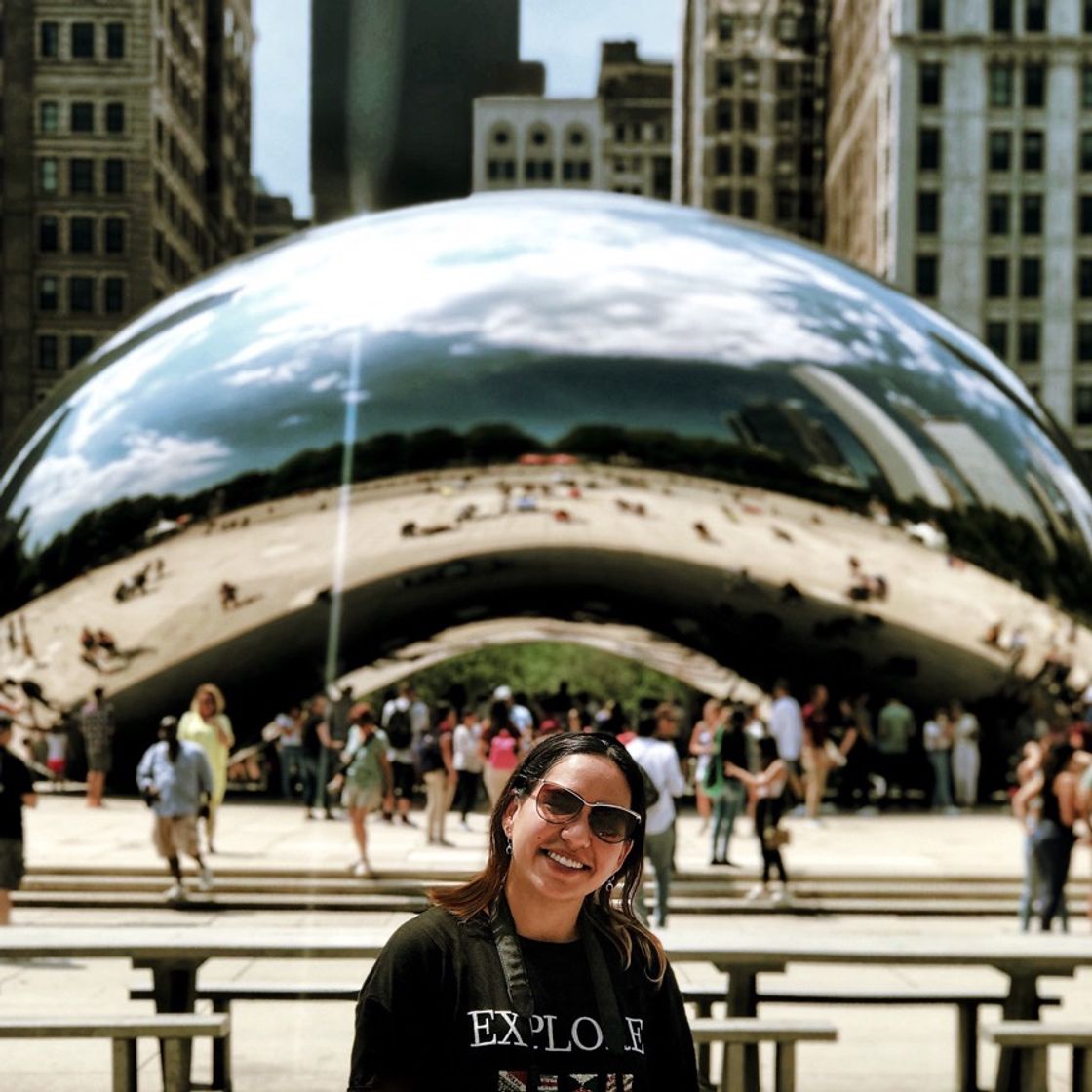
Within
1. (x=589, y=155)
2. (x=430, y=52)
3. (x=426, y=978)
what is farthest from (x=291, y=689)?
(x=589, y=155)

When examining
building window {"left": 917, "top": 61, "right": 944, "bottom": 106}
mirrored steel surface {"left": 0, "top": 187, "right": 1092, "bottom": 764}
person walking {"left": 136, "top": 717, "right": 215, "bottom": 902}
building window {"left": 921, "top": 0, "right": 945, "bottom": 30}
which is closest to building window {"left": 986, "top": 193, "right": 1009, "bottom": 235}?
building window {"left": 917, "top": 61, "right": 944, "bottom": 106}

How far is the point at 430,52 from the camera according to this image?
794 centimetres

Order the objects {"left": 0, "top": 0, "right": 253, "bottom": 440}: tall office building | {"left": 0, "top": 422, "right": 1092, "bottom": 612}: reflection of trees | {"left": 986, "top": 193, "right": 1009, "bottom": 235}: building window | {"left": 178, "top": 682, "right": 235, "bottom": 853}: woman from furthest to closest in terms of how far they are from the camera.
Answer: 1. {"left": 986, "top": 193, "right": 1009, "bottom": 235}: building window
2. {"left": 0, "top": 0, "right": 253, "bottom": 440}: tall office building
3. {"left": 0, "top": 422, "right": 1092, "bottom": 612}: reflection of trees
4. {"left": 178, "top": 682, "right": 235, "bottom": 853}: woman

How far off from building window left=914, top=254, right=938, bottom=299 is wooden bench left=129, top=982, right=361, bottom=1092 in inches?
2614

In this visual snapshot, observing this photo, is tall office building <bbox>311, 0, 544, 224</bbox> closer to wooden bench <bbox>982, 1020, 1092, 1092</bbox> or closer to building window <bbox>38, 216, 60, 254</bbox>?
wooden bench <bbox>982, 1020, 1092, 1092</bbox>

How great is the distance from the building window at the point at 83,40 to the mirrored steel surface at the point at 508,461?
5881 cm

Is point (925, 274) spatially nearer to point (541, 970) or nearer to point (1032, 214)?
point (1032, 214)

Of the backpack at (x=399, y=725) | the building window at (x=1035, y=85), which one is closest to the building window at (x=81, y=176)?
the building window at (x=1035, y=85)

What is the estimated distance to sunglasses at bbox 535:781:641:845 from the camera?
2.43 meters

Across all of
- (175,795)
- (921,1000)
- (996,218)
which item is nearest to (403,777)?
(175,795)

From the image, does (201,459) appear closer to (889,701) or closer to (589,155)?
(889,701)

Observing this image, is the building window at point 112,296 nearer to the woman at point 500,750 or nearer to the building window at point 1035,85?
the building window at point 1035,85

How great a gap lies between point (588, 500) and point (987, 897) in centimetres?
374

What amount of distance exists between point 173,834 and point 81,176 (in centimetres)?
6316
